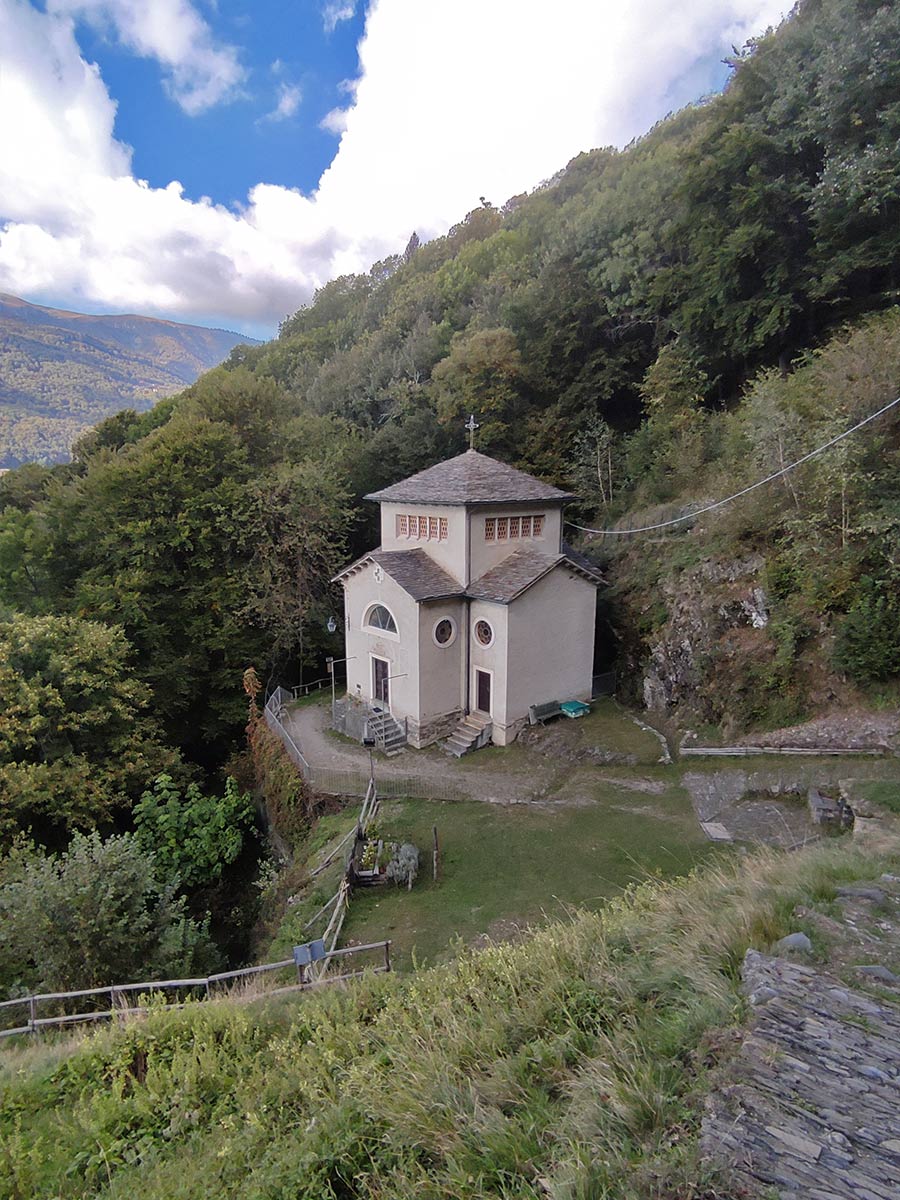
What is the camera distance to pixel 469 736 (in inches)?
723

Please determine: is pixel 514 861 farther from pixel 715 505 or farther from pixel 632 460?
pixel 632 460

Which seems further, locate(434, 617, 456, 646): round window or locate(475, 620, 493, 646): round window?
locate(434, 617, 456, 646): round window

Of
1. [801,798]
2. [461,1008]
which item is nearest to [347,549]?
[801,798]

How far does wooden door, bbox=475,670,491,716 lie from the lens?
18.9 metres

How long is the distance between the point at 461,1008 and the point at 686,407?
23.5 m

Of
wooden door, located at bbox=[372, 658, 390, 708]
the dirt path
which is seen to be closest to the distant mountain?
wooden door, located at bbox=[372, 658, 390, 708]

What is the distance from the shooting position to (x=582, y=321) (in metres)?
29.8

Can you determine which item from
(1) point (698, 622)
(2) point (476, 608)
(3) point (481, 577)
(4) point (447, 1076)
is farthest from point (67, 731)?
(1) point (698, 622)

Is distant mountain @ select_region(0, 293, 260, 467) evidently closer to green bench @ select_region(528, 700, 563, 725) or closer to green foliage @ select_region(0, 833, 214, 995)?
green bench @ select_region(528, 700, 563, 725)

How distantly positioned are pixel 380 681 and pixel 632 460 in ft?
46.4

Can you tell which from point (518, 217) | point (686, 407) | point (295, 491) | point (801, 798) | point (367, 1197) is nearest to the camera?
point (367, 1197)

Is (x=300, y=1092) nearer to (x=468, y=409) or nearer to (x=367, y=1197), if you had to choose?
(x=367, y=1197)

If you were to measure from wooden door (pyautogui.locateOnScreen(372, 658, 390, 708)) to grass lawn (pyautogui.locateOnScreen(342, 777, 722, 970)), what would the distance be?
5.48 metres

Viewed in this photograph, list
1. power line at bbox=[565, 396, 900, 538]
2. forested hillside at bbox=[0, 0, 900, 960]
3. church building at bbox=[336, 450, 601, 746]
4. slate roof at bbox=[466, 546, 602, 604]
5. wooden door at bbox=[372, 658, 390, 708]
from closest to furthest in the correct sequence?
power line at bbox=[565, 396, 900, 538] < forested hillside at bbox=[0, 0, 900, 960] < slate roof at bbox=[466, 546, 602, 604] < church building at bbox=[336, 450, 601, 746] < wooden door at bbox=[372, 658, 390, 708]
